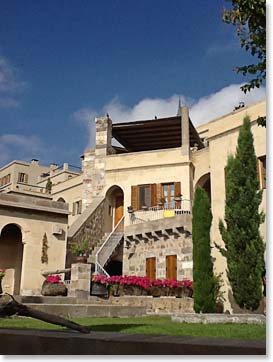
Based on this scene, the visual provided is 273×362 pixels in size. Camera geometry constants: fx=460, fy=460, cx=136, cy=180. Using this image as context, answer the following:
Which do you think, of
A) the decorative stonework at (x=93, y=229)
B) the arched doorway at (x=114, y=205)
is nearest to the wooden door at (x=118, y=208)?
the arched doorway at (x=114, y=205)

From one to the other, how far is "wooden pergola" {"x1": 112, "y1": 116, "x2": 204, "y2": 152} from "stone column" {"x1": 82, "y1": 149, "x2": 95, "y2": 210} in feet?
4.44

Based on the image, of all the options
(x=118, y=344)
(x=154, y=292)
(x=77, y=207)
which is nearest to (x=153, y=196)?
(x=154, y=292)

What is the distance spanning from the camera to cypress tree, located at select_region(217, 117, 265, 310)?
8445 millimetres

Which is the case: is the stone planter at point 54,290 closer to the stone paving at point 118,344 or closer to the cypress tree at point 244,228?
the cypress tree at point 244,228

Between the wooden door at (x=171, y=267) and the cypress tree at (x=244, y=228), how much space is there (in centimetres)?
375

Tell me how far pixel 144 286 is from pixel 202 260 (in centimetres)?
213

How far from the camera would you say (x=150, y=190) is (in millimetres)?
16047

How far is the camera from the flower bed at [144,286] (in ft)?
34.9

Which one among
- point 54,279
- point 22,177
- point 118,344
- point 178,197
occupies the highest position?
point 22,177

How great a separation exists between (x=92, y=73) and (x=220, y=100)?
1940 mm

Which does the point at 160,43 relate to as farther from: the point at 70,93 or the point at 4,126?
the point at 4,126

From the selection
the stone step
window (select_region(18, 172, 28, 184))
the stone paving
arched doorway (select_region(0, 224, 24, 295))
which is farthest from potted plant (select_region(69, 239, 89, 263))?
window (select_region(18, 172, 28, 184))

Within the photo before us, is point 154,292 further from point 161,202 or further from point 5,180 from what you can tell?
point 5,180

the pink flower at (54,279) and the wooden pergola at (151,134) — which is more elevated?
the wooden pergola at (151,134)
